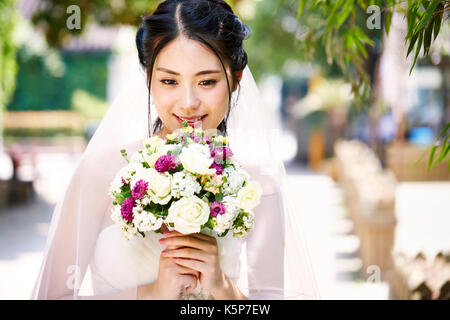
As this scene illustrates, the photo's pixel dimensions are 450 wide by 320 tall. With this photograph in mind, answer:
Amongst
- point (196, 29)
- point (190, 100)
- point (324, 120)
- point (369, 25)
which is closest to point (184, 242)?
point (190, 100)

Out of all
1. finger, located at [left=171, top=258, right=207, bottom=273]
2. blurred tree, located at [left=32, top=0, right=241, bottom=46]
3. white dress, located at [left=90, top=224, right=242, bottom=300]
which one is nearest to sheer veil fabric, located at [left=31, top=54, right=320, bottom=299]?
white dress, located at [left=90, top=224, right=242, bottom=300]

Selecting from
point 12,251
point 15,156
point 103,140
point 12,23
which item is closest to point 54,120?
point 15,156

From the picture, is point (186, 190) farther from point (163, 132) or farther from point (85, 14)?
point (85, 14)

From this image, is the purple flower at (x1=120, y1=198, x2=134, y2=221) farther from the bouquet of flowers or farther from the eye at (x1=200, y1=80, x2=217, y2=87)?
the eye at (x1=200, y1=80, x2=217, y2=87)

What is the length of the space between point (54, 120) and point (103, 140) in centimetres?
1720

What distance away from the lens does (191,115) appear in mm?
2135

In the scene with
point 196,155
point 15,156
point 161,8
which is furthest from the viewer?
point 15,156

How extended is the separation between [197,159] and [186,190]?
107mm

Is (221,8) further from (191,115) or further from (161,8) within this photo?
(191,115)

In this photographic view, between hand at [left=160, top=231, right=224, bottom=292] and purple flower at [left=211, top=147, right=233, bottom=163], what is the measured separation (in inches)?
11.1

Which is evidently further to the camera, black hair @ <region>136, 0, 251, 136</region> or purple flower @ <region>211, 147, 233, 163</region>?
black hair @ <region>136, 0, 251, 136</region>

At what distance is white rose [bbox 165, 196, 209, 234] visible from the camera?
1.72 metres

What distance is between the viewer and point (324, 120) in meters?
16.0

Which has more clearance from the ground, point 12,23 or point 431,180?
point 12,23
